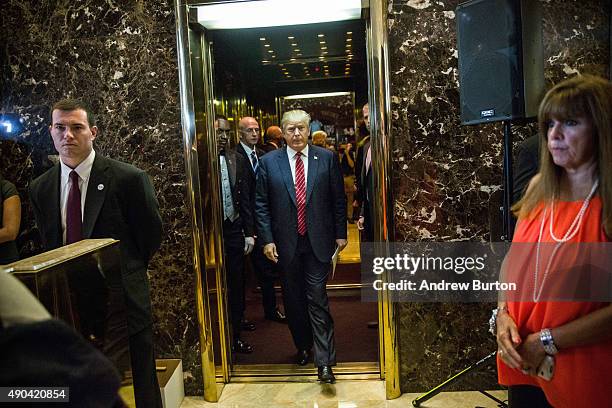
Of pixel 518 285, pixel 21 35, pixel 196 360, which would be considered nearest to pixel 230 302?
pixel 196 360

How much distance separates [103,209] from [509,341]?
5.42 feet

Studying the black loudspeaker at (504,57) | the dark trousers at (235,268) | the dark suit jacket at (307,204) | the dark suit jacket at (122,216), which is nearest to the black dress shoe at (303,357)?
the dark trousers at (235,268)

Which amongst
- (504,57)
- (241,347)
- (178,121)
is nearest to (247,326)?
(241,347)

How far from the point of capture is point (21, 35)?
3035 millimetres

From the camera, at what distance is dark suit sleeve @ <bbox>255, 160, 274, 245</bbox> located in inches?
131

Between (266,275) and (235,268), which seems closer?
(235,268)

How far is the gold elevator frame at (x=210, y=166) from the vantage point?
289 centimetres

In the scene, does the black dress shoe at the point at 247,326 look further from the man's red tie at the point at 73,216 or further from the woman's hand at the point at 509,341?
the woman's hand at the point at 509,341

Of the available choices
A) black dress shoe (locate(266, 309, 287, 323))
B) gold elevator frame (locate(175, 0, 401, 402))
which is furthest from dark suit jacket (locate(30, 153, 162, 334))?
black dress shoe (locate(266, 309, 287, 323))

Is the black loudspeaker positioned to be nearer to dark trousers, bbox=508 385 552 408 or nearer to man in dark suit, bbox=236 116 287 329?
dark trousers, bbox=508 385 552 408

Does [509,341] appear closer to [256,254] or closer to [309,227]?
[309,227]

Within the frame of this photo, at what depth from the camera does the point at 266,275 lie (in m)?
4.05

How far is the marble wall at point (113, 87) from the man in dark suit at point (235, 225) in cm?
62

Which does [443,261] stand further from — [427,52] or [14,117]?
[14,117]
